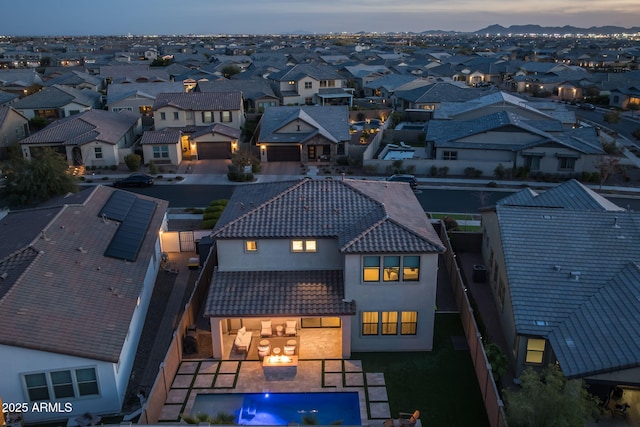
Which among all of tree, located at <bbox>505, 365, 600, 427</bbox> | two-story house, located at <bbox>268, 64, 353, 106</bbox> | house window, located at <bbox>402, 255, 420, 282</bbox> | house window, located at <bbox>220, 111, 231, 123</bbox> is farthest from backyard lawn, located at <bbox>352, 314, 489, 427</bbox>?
two-story house, located at <bbox>268, 64, 353, 106</bbox>

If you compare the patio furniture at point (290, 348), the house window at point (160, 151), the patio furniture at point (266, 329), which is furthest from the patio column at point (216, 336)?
the house window at point (160, 151)

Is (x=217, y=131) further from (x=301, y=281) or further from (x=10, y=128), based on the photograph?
(x=301, y=281)

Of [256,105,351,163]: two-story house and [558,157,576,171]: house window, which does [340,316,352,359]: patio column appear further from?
[558,157,576,171]: house window

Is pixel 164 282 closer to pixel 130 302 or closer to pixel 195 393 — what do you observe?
pixel 130 302

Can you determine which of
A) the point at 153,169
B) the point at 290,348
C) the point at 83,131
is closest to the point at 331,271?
the point at 290,348

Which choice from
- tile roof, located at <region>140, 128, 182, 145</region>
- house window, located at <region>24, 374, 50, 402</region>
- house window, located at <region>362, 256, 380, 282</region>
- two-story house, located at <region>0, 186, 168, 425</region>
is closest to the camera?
two-story house, located at <region>0, 186, 168, 425</region>
